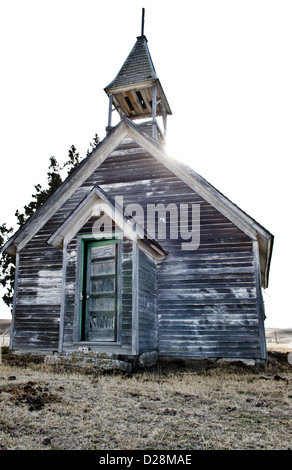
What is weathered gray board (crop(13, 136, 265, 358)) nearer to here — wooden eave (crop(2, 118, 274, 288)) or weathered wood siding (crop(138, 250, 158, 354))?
weathered wood siding (crop(138, 250, 158, 354))

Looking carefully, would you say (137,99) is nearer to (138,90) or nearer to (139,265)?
(138,90)

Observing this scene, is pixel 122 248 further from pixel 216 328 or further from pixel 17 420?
pixel 17 420

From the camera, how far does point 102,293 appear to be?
8.56m

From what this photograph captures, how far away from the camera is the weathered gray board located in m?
8.85

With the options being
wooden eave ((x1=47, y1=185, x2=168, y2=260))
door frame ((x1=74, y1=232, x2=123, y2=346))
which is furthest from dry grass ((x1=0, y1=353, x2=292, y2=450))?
wooden eave ((x1=47, y1=185, x2=168, y2=260))

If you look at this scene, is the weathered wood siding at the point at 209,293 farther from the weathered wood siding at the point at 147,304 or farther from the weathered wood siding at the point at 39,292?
the weathered wood siding at the point at 39,292

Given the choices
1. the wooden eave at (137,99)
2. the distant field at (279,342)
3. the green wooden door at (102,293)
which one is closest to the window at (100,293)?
the green wooden door at (102,293)

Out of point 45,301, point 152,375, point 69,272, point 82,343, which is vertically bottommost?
point 152,375

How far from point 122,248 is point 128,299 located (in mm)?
1188

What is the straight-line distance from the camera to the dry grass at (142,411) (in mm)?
3502

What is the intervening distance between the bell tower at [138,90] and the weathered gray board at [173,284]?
117 inches

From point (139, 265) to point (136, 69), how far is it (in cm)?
965

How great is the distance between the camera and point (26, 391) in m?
5.27
